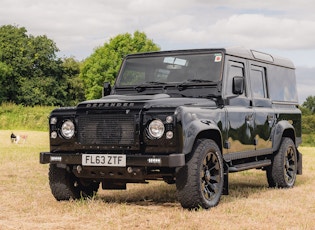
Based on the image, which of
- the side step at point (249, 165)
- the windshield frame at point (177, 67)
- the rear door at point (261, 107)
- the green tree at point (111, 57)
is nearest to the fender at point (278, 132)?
the rear door at point (261, 107)

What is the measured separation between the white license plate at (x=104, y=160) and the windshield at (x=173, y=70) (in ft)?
6.30

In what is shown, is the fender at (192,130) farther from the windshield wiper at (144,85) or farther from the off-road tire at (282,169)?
the off-road tire at (282,169)

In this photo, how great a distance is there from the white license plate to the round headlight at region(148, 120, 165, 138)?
1.52ft

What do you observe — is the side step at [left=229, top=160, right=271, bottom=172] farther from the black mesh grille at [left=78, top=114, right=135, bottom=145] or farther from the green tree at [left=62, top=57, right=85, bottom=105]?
the green tree at [left=62, top=57, right=85, bottom=105]

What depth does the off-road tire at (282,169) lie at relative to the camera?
10.7 m

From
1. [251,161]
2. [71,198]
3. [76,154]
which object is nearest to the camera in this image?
[76,154]

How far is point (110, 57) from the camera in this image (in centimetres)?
6594

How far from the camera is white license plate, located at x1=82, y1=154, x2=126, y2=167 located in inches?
301

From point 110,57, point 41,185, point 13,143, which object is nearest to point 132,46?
point 110,57

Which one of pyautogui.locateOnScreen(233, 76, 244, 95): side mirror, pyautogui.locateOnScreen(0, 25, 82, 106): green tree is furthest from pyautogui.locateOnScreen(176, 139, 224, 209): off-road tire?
pyautogui.locateOnScreen(0, 25, 82, 106): green tree

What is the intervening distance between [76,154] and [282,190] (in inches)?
161

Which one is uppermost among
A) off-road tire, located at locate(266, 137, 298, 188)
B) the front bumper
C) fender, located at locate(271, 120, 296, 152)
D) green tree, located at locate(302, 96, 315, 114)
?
green tree, located at locate(302, 96, 315, 114)

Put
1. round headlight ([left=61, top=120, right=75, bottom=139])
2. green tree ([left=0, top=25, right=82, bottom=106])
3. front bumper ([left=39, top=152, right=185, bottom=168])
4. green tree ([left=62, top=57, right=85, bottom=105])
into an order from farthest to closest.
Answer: green tree ([left=62, top=57, right=85, bottom=105])
green tree ([left=0, top=25, right=82, bottom=106])
round headlight ([left=61, top=120, right=75, bottom=139])
front bumper ([left=39, top=152, right=185, bottom=168])

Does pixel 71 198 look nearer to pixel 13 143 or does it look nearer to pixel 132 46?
pixel 13 143
